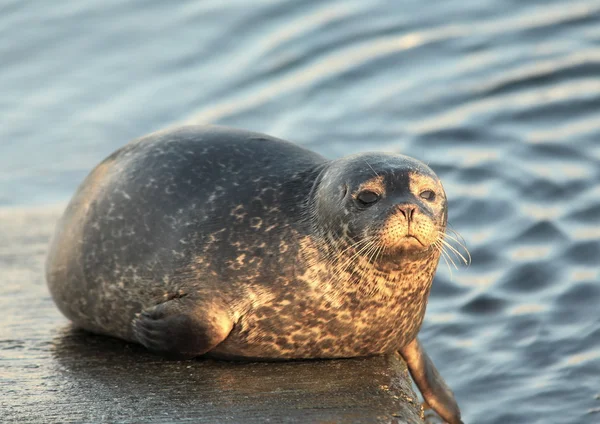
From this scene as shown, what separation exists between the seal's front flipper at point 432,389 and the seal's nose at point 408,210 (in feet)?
4.09

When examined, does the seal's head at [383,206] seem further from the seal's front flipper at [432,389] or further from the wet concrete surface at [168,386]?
the seal's front flipper at [432,389]

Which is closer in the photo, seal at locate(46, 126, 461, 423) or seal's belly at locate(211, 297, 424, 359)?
seal at locate(46, 126, 461, 423)

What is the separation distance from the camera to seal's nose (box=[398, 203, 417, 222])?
543cm

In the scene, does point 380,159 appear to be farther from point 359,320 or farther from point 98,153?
point 98,153

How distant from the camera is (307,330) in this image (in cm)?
583

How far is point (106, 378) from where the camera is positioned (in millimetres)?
5609

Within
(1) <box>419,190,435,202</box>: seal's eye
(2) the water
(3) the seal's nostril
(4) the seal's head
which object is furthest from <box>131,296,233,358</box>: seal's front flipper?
(2) the water

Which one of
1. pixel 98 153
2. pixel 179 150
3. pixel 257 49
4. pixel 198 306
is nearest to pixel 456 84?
pixel 257 49

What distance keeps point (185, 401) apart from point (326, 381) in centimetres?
77

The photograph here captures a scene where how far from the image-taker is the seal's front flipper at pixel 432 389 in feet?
21.2

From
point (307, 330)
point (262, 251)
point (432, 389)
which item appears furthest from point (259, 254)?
point (432, 389)

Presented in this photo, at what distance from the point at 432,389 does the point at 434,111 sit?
560 cm

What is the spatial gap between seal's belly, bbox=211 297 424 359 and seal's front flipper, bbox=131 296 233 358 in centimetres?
13

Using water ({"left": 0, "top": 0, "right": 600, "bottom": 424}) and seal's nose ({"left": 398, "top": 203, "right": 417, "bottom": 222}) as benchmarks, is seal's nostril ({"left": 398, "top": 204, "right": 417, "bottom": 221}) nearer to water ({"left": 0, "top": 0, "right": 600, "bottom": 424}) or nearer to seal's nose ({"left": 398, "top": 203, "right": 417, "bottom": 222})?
seal's nose ({"left": 398, "top": 203, "right": 417, "bottom": 222})
